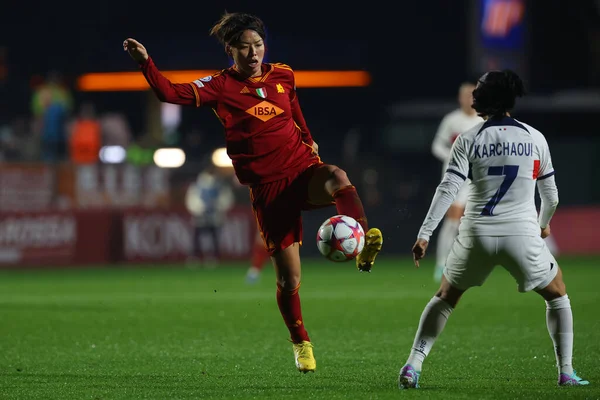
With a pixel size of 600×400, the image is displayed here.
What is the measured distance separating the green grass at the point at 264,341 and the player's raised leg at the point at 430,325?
0.11 meters

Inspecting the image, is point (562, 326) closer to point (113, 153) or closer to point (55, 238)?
point (55, 238)

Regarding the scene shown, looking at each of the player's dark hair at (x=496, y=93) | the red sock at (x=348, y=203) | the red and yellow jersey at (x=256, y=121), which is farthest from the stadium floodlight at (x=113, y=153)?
the player's dark hair at (x=496, y=93)

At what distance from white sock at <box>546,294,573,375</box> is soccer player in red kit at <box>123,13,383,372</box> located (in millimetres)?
1571

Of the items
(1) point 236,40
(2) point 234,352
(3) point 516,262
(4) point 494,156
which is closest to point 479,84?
(4) point 494,156

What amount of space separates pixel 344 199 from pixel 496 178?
1148mm

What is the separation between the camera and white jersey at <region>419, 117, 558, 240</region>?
6.51 meters

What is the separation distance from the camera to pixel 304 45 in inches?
1320

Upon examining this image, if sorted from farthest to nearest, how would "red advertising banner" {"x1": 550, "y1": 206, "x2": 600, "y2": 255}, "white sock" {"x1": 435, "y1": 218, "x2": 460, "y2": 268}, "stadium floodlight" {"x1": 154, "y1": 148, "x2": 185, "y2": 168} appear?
1. "stadium floodlight" {"x1": 154, "y1": 148, "x2": 185, "y2": 168}
2. "red advertising banner" {"x1": 550, "y1": 206, "x2": 600, "y2": 255}
3. "white sock" {"x1": 435, "y1": 218, "x2": 460, "y2": 268}

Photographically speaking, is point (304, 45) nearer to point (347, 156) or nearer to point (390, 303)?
point (347, 156)

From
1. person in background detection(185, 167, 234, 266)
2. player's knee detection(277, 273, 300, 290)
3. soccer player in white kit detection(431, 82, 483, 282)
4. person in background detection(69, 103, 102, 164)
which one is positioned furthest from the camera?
person in background detection(69, 103, 102, 164)

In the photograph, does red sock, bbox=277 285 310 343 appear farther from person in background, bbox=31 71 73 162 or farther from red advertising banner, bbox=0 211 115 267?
person in background, bbox=31 71 73 162

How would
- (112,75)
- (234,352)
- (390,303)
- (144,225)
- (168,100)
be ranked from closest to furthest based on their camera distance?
(168,100) → (234,352) → (390,303) → (144,225) → (112,75)

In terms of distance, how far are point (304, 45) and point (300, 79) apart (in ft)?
5.62

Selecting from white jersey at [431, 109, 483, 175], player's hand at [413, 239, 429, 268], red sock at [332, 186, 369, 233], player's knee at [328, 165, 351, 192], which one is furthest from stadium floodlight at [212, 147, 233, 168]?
player's hand at [413, 239, 429, 268]
